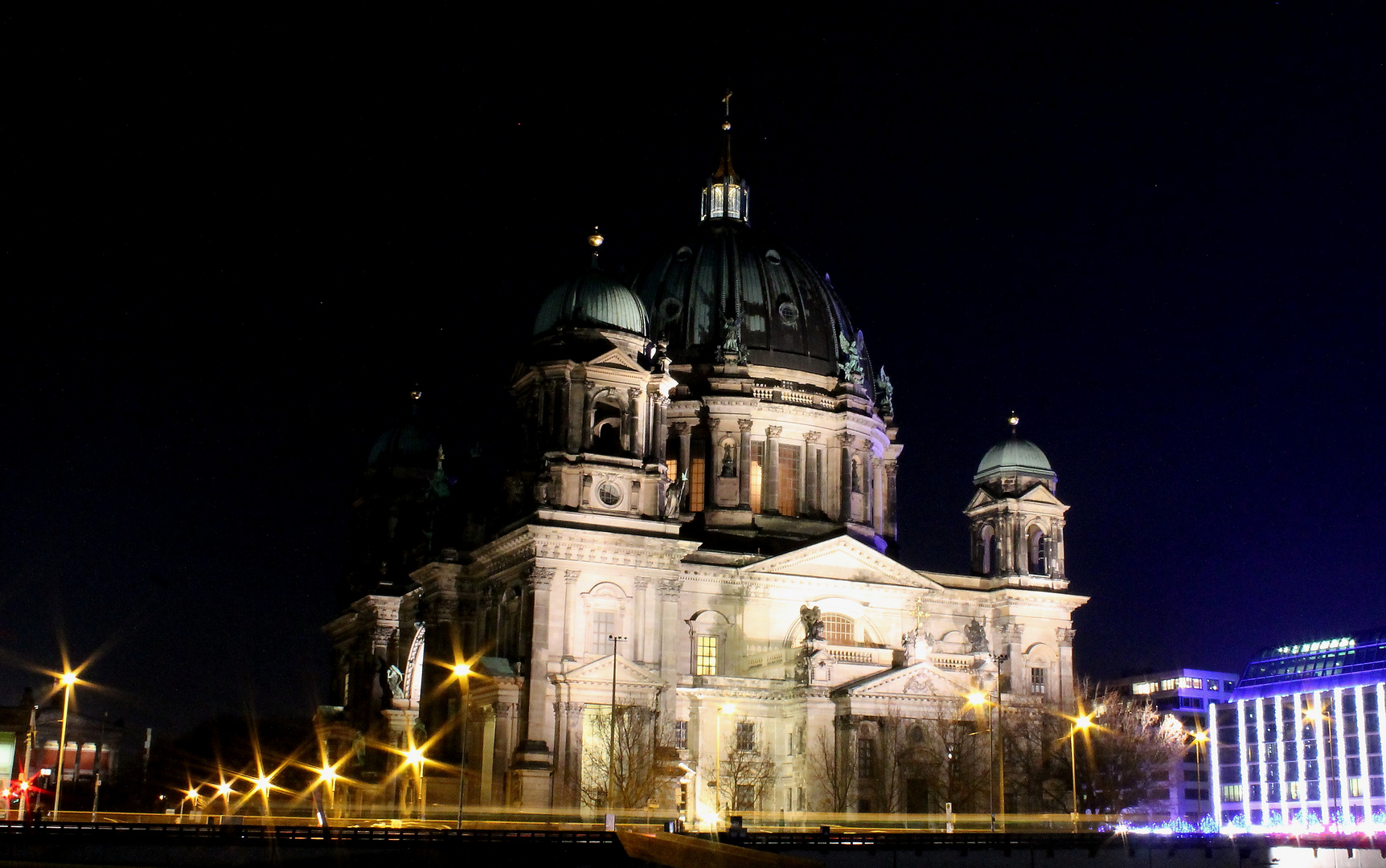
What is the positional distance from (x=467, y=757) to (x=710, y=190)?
49056mm

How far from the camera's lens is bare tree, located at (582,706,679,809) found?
73.8 metres

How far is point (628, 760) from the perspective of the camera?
74.7 meters

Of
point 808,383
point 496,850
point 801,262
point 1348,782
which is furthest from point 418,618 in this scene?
point 1348,782

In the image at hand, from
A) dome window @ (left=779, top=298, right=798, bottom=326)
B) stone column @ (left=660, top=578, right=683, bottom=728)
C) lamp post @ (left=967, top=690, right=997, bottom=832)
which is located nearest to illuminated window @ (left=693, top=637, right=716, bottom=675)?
stone column @ (left=660, top=578, right=683, bottom=728)

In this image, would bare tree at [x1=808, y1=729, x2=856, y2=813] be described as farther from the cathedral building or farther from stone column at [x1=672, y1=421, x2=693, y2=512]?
stone column at [x1=672, y1=421, x2=693, y2=512]

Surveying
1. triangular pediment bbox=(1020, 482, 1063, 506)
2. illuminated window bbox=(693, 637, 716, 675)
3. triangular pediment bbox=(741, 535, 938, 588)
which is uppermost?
triangular pediment bbox=(1020, 482, 1063, 506)

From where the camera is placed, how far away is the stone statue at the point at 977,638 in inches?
3398

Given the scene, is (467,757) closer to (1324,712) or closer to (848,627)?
(848,627)

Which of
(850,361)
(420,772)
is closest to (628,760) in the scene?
(420,772)

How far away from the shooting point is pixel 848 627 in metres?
89.7

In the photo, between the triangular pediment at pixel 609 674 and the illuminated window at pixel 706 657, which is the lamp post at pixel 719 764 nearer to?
the illuminated window at pixel 706 657

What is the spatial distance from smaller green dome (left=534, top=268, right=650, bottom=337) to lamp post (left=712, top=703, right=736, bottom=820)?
65.6ft

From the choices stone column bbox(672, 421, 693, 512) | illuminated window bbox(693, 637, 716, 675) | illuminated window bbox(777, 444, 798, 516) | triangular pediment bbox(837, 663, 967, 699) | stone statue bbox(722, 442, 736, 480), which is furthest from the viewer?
illuminated window bbox(777, 444, 798, 516)

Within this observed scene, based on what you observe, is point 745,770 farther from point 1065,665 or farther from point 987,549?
point 987,549
